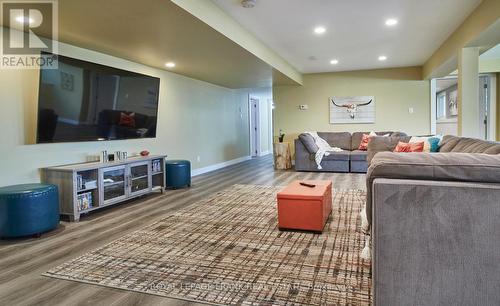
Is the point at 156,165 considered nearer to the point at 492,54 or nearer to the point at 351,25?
the point at 351,25

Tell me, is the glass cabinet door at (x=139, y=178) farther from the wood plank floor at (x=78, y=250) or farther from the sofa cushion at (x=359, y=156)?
the sofa cushion at (x=359, y=156)

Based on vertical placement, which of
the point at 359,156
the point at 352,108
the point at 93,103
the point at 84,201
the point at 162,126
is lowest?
the point at 84,201

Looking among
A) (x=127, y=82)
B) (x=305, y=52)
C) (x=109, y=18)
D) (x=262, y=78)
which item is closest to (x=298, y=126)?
(x=262, y=78)

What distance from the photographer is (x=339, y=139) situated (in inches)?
314

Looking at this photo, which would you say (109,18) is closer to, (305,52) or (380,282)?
(380,282)

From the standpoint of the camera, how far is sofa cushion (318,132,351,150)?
792 centimetres

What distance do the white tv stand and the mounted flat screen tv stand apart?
1.43ft

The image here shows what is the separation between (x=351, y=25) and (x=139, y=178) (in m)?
3.70

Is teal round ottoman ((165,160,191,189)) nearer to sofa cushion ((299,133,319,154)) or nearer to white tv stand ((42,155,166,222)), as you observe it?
white tv stand ((42,155,166,222))

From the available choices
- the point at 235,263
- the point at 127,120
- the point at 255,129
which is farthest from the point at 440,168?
the point at 255,129

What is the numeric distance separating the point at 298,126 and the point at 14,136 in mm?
6473

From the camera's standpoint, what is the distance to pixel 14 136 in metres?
3.59

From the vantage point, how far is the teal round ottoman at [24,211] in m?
3.09

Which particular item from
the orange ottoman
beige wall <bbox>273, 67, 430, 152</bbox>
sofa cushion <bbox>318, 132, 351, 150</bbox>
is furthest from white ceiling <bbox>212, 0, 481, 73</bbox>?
the orange ottoman
